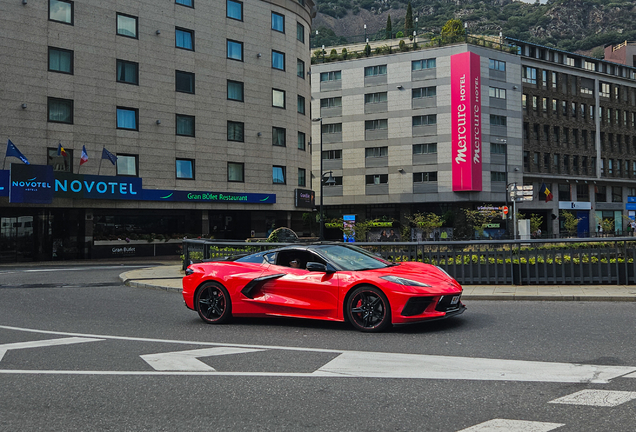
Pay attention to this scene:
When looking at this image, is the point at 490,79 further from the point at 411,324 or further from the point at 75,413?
the point at 75,413

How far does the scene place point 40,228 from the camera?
35.0 metres

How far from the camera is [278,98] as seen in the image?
4481 cm

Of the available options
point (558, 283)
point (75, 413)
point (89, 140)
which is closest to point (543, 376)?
point (75, 413)

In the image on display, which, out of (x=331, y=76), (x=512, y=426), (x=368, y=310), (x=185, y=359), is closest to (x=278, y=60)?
(x=331, y=76)

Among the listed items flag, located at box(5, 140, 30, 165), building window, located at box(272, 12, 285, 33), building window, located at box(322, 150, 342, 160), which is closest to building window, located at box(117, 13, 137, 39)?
flag, located at box(5, 140, 30, 165)

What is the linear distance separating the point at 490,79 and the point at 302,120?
87.6 feet

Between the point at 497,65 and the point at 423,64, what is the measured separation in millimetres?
7934

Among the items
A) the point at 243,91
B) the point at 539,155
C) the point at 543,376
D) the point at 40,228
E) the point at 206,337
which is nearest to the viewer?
the point at 543,376

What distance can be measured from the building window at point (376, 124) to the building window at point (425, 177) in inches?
248

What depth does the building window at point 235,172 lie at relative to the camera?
4159cm

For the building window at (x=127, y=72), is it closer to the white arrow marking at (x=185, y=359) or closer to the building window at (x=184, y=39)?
the building window at (x=184, y=39)

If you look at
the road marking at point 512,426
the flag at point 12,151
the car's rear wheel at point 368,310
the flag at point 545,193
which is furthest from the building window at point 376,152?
the road marking at point 512,426

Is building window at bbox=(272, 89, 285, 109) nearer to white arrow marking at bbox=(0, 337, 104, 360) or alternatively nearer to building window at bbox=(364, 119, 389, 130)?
building window at bbox=(364, 119, 389, 130)

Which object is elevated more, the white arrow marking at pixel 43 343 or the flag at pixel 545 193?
the flag at pixel 545 193
